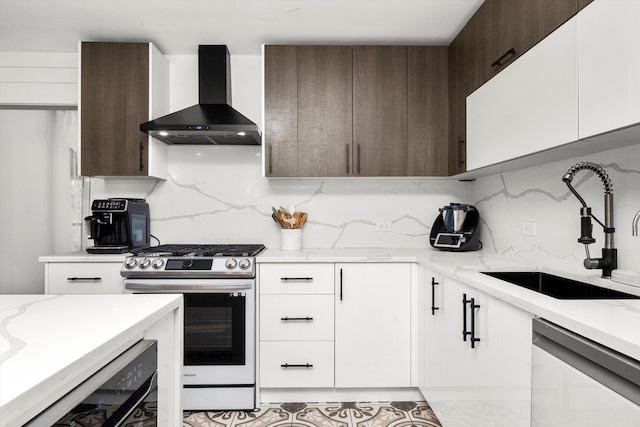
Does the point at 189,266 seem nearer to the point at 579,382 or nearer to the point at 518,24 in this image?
the point at 579,382

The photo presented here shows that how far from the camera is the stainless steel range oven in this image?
221cm

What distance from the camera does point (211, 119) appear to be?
244cm

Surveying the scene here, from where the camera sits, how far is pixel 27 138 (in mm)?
2943

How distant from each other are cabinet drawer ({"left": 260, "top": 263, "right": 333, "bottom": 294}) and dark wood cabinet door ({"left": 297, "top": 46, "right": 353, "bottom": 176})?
0.76 m

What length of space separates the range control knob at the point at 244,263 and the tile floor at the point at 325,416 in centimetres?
88

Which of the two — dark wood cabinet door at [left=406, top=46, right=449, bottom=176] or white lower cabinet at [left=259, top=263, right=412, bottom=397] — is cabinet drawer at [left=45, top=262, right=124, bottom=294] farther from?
dark wood cabinet door at [left=406, top=46, right=449, bottom=176]

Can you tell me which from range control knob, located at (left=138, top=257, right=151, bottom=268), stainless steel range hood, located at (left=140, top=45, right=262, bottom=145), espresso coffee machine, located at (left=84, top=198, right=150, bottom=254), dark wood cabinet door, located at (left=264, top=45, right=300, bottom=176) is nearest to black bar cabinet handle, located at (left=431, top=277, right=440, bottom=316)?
dark wood cabinet door, located at (left=264, top=45, right=300, bottom=176)

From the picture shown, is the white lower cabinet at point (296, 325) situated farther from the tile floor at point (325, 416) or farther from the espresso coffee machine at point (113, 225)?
the espresso coffee machine at point (113, 225)

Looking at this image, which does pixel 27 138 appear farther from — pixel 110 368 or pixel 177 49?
pixel 110 368

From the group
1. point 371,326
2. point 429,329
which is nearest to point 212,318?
point 371,326

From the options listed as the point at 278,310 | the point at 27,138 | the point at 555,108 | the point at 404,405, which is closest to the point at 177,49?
the point at 27,138

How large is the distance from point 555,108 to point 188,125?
1.99 metres

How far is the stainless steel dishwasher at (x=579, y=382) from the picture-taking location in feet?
2.50

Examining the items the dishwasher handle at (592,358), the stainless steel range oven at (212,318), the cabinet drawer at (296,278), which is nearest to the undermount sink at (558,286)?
the dishwasher handle at (592,358)
